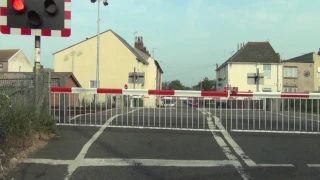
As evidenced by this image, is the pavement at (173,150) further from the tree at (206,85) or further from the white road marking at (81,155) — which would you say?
the tree at (206,85)

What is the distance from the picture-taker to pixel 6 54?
217 ft

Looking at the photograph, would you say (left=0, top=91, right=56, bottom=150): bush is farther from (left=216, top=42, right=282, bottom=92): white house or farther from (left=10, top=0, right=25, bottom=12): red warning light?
(left=216, top=42, right=282, bottom=92): white house

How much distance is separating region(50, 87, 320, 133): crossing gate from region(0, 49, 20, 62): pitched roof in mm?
57642

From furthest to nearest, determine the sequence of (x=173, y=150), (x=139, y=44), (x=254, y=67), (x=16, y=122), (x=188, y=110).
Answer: (x=139, y=44) < (x=254, y=67) < (x=188, y=110) < (x=173, y=150) < (x=16, y=122)

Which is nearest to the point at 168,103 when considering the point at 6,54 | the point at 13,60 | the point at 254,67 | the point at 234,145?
the point at 234,145

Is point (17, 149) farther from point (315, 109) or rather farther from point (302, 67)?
point (302, 67)

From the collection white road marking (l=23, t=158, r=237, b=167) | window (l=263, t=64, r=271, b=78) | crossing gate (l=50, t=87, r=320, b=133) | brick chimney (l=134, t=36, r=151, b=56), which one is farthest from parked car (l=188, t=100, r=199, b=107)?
brick chimney (l=134, t=36, r=151, b=56)

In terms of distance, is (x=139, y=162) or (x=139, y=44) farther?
(x=139, y=44)

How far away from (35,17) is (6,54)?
64.0 meters

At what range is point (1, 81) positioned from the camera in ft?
34.2

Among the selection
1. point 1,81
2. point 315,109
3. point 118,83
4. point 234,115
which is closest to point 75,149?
point 1,81

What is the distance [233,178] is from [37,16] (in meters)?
4.52

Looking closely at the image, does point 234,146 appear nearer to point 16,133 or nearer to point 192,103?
point 192,103

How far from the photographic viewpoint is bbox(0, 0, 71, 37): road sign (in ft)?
22.9
